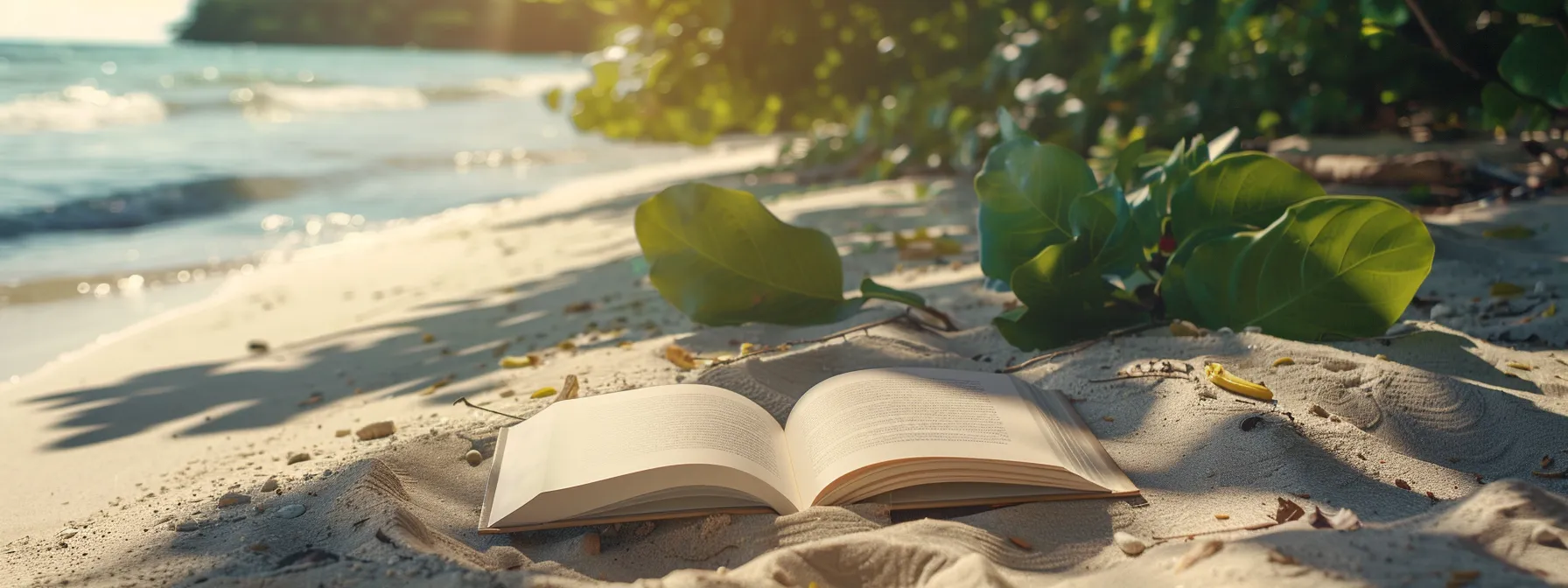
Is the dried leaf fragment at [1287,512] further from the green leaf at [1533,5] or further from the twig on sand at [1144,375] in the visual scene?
the green leaf at [1533,5]

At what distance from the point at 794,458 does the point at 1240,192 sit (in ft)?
2.97

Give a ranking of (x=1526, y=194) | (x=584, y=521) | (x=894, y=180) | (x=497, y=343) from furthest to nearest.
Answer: (x=894, y=180), (x=1526, y=194), (x=497, y=343), (x=584, y=521)

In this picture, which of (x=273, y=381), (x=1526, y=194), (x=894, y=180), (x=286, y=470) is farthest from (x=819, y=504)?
(x=894, y=180)

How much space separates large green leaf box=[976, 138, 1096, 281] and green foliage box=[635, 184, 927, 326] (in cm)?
20

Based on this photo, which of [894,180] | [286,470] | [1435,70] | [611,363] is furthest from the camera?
[894,180]

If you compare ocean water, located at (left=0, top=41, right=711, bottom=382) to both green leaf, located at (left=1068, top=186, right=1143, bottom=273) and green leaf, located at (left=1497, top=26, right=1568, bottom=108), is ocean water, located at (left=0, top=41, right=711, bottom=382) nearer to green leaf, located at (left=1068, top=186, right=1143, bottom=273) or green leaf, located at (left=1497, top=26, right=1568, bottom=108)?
green leaf, located at (left=1068, top=186, right=1143, bottom=273)

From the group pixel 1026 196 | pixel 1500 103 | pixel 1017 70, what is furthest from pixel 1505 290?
pixel 1017 70

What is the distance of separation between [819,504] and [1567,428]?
987 mm

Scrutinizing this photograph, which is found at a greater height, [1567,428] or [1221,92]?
[1221,92]

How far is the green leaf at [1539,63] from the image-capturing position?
6.06 feet

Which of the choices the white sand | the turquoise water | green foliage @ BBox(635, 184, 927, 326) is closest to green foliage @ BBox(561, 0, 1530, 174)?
the white sand

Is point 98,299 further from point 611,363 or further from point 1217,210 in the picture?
point 1217,210

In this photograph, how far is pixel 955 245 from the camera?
2.83m

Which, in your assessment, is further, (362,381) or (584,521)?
(362,381)
